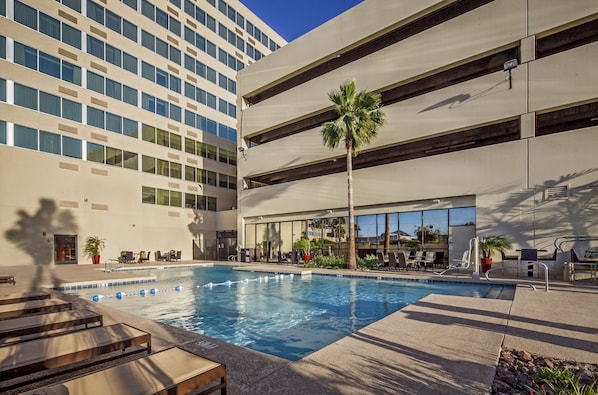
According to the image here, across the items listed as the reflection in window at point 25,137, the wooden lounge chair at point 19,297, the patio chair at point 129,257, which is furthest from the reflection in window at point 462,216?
the reflection in window at point 25,137

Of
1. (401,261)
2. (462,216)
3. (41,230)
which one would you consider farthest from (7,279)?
(462,216)

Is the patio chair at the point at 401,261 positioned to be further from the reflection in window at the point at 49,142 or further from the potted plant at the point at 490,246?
the reflection in window at the point at 49,142

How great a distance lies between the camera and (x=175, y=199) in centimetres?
2688

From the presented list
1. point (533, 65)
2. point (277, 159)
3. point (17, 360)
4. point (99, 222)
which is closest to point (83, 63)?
point (99, 222)

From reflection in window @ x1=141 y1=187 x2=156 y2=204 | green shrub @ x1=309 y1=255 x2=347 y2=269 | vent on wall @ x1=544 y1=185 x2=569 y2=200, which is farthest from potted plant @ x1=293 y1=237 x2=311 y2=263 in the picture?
reflection in window @ x1=141 y1=187 x2=156 y2=204

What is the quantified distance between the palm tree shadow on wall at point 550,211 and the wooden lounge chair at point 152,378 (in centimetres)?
1470

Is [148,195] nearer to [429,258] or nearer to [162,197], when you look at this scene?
[162,197]

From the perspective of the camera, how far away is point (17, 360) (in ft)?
9.66

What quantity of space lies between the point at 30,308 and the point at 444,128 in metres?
16.6

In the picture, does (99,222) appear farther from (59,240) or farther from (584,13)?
(584,13)

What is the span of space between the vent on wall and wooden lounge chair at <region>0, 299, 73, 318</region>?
16.0 meters

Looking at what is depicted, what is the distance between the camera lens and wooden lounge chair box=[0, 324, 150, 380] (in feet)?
9.51

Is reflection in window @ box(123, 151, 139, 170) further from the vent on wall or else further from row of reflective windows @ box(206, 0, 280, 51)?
the vent on wall

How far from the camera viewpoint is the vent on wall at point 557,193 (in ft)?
41.8
